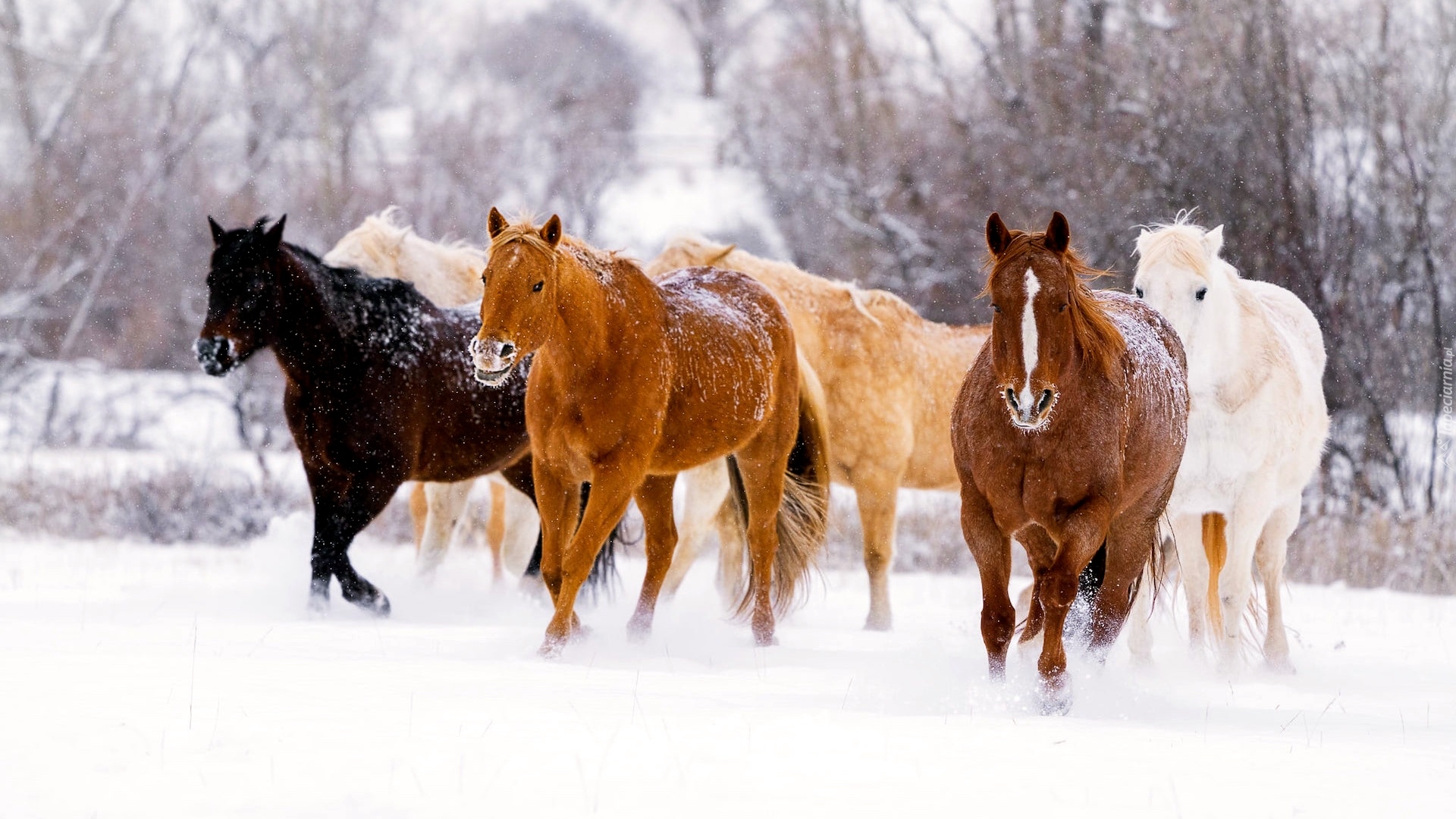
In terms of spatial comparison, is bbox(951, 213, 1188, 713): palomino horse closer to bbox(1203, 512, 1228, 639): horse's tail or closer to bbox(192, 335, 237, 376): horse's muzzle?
bbox(1203, 512, 1228, 639): horse's tail

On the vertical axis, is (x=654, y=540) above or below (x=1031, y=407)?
below

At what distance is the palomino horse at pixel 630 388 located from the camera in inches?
218

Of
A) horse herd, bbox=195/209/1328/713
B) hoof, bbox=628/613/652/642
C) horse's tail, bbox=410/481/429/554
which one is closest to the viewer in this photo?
horse herd, bbox=195/209/1328/713

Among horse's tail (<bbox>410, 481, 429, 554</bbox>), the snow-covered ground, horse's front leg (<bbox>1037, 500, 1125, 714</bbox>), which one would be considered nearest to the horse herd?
horse's front leg (<bbox>1037, 500, 1125, 714</bbox>)

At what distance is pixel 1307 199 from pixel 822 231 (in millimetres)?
10188

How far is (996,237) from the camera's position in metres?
4.68

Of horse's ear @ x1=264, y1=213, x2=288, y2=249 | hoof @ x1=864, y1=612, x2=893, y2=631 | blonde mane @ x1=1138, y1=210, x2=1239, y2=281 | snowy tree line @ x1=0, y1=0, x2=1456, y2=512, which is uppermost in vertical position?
snowy tree line @ x1=0, y1=0, x2=1456, y2=512

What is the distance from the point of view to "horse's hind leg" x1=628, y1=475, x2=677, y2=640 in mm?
6441

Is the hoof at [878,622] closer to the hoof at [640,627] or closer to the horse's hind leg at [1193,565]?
the horse's hind leg at [1193,565]

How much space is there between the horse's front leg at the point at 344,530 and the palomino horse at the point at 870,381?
1.79 m

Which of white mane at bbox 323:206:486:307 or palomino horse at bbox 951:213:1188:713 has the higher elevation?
white mane at bbox 323:206:486:307

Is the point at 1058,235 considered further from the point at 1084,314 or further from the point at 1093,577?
the point at 1093,577

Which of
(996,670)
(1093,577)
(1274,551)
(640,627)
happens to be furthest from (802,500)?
(996,670)

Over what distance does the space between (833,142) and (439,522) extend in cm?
1312
